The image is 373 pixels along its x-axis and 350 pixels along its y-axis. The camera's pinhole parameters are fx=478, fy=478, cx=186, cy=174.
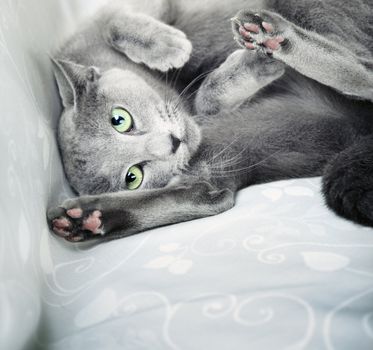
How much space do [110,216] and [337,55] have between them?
0.56 meters

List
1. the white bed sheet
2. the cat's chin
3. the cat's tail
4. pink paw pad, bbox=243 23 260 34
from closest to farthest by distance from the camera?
1. the white bed sheet
2. the cat's tail
3. pink paw pad, bbox=243 23 260 34
4. the cat's chin

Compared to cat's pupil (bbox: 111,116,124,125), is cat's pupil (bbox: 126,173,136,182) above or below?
below

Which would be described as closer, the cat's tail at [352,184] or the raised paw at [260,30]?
the cat's tail at [352,184]

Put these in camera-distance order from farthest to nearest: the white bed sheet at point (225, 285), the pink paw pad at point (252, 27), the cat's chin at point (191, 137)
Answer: the cat's chin at point (191, 137)
the pink paw pad at point (252, 27)
the white bed sheet at point (225, 285)

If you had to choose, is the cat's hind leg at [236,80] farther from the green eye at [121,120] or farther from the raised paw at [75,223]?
the raised paw at [75,223]

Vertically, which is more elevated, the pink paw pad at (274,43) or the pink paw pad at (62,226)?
the pink paw pad at (274,43)

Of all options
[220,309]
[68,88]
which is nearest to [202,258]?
[220,309]

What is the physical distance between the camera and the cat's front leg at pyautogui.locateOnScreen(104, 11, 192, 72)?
3.34ft

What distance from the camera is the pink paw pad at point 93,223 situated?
0.82 meters

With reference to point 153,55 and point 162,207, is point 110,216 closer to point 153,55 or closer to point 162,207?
point 162,207

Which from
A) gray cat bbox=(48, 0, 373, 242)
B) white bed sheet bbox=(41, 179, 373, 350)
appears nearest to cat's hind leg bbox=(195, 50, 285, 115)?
gray cat bbox=(48, 0, 373, 242)

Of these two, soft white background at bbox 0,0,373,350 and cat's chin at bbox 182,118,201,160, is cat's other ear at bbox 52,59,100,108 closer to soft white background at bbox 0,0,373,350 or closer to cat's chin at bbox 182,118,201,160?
soft white background at bbox 0,0,373,350

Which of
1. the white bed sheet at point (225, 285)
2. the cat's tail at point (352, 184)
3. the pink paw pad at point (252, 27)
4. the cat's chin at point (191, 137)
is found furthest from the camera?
the cat's chin at point (191, 137)

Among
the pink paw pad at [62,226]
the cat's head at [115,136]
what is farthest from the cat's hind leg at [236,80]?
the pink paw pad at [62,226]
